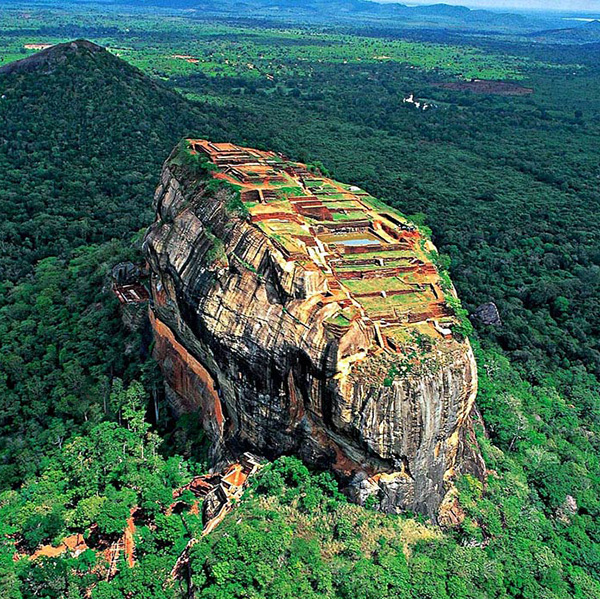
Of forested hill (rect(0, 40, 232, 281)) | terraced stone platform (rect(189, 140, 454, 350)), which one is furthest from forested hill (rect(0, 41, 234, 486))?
terraced stone platform (rect(189, 140, 454, 350))

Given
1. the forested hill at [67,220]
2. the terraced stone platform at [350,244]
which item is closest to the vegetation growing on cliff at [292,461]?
the forested hill at [67,220]

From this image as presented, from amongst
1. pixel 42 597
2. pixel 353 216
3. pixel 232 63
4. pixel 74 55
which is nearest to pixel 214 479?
pixel 42 597

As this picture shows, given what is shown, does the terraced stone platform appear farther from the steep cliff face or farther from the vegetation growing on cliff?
the vegetation growing on cliff

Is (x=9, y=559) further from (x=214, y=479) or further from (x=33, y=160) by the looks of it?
(x=33, y=160)

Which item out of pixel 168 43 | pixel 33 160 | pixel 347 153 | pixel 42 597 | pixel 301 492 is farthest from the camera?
pixel 168 43

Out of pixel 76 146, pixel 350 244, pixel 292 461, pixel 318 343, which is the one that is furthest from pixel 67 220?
pixel 318 343

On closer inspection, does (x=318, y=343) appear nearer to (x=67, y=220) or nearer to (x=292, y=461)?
(x=292, y=461)
